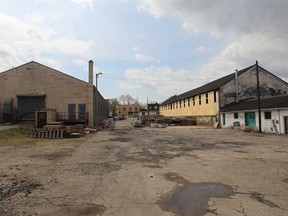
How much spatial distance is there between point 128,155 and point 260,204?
305 inches

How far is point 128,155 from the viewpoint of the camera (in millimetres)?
12766

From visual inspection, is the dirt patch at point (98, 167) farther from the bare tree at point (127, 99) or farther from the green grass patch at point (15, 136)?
the bare tree at point (127, 99)

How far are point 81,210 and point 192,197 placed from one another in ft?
7.97

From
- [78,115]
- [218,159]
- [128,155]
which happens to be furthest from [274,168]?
[78,115]

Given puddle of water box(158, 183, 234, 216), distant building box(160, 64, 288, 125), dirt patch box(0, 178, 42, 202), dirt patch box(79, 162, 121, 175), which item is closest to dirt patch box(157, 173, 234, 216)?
puddle of water box(158, 183, 234, 216)

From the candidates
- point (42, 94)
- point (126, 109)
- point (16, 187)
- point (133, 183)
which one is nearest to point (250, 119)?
point (42, 94)

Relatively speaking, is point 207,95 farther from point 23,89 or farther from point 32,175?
Answer: point 32,175

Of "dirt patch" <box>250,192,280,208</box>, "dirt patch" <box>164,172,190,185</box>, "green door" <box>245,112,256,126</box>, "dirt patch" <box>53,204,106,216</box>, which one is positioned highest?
"green door" <box>245,112,256,126</box>

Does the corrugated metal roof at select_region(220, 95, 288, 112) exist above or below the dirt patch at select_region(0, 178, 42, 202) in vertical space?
above

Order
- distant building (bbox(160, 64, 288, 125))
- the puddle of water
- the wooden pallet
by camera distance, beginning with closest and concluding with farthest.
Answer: the puddle of water, the wooden pallet, distant building (bbox(160, 64, 288, 125))

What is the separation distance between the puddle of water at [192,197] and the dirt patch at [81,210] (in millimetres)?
1236

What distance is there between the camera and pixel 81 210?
5406 mm

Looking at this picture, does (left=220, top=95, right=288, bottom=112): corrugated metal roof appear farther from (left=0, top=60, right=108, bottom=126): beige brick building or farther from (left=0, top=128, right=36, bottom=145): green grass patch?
(left=0, top=128, right=36, bottom=145): green grass patch

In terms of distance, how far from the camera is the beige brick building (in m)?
32.9
